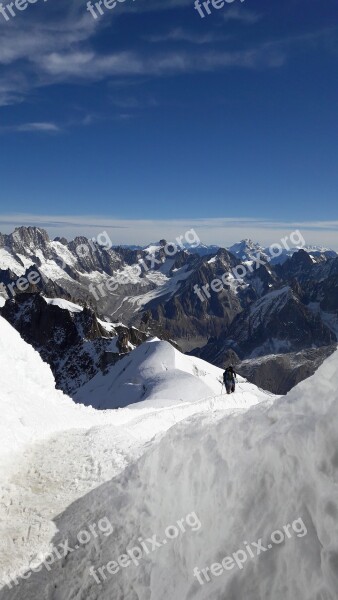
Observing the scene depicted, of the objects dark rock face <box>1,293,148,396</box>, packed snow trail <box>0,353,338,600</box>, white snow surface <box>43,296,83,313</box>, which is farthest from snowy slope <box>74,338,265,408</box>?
white snow surface <box>43,296,83,313</box>

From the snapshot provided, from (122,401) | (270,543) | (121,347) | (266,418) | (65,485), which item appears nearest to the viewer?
(270,543)

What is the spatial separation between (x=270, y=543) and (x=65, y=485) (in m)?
9.07

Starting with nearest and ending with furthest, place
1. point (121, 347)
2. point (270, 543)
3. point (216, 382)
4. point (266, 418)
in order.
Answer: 1. point (270, 543)
2. point (266, 418)
3. point (216, 382)
4. point (121, 347)

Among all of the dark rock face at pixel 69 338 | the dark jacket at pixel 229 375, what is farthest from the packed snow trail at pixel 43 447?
the dark rock face at pixel 69 338

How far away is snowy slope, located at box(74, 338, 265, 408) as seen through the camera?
67.0m

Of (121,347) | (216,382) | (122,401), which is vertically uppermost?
(121,347)

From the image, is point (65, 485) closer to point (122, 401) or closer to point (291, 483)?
point (291, 483)

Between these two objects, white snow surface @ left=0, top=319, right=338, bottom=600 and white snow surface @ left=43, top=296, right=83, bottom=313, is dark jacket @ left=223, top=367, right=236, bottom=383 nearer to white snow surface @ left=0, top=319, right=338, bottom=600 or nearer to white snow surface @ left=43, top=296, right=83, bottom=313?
white snow surface @ left=0, top=319, right=338, bottom=600

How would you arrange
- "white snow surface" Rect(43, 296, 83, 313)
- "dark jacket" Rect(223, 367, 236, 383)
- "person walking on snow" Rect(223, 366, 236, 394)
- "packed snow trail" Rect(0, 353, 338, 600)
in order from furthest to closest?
"white snow surface" Rect(43, 296, 83, 313), "dark jacket" Rect(223, 367, 236, 383), "person walking on snow" Rect(223, 366, 236, 394), "packed snow trail" Rect(0, 353, 338, 600)

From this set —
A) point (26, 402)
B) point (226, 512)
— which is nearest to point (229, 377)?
point (26, 402)

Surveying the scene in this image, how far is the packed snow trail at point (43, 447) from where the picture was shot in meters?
11.8

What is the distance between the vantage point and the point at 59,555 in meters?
10.7

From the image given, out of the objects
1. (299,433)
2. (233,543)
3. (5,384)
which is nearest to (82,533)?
(233,543)

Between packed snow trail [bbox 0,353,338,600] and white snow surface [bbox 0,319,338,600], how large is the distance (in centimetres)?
2
